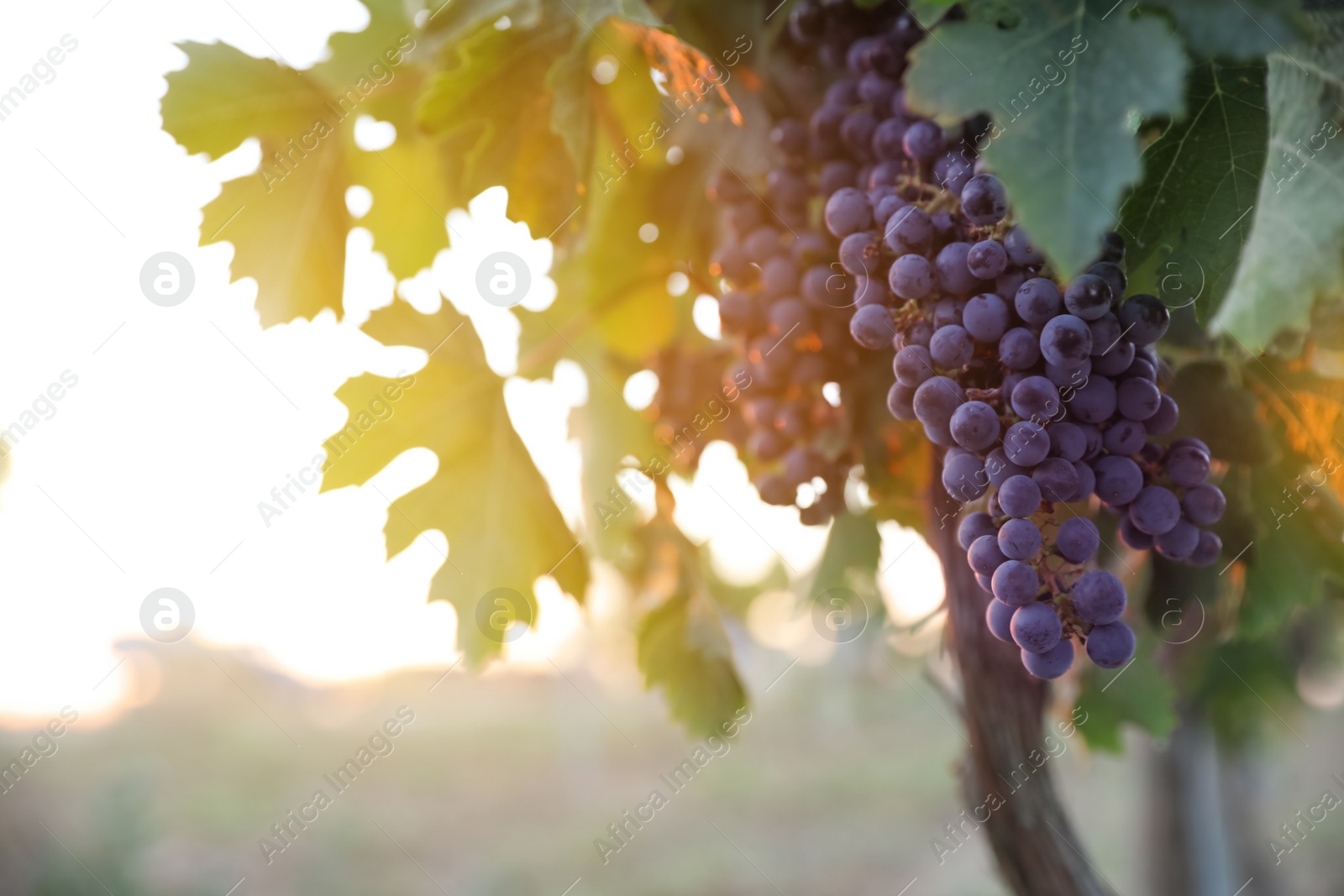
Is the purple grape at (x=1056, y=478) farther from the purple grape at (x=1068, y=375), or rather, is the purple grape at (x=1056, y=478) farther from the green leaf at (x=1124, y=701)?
the green leaf at (x=1124, y=701)

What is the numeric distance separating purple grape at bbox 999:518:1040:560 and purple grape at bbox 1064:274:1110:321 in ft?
0.40

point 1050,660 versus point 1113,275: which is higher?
point 1113,275

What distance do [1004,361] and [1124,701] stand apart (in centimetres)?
63

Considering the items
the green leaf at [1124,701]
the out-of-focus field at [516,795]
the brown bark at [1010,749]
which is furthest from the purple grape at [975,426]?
the out-of-focus field at [516,795]

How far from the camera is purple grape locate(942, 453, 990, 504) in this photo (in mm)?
536

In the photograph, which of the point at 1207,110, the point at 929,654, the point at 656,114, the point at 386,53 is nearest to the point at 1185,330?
the point at 1207,110

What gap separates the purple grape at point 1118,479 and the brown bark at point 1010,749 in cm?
17

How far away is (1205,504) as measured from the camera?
0.58 m

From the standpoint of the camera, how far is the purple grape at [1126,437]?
0.54 meters

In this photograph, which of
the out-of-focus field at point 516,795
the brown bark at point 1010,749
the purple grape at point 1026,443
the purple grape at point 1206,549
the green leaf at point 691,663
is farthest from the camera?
the out-of-focus field at point 516,795

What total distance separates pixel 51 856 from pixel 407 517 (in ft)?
22.2

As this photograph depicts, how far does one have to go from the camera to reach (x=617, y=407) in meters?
1.12

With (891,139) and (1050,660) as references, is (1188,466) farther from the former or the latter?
(891,139)

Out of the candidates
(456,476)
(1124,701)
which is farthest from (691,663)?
(1124,701)
